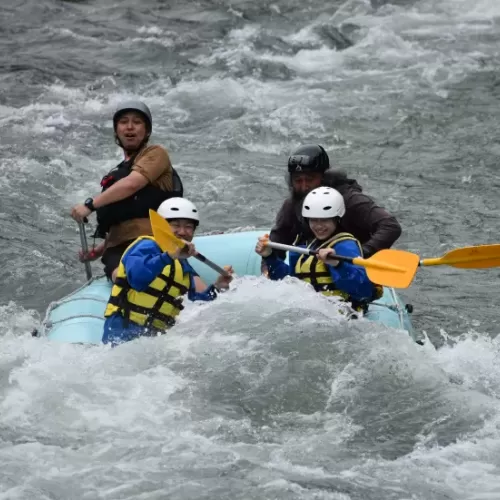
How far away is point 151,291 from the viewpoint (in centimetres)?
655

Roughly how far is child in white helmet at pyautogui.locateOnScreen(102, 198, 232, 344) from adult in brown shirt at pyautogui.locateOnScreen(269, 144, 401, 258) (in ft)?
2.60

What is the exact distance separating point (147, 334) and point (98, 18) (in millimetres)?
10313

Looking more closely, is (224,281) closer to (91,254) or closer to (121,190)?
(121,190)

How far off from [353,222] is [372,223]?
143mm

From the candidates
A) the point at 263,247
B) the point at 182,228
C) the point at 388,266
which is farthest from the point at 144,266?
the point at 388,266

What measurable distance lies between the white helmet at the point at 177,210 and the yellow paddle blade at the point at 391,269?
972 mm

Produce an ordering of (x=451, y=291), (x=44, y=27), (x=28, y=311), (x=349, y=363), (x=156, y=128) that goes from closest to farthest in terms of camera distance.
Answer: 1. (x=349, y=363)
2. (x=28, y=311)
3. (x=451, y=291)
4. (x=156, y=128)
5. (x=44, y=27)

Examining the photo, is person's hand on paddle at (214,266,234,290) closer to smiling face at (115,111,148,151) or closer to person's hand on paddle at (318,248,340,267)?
person's hand on paddle at (318,248,340,267)

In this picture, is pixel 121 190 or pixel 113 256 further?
pixel 113 256

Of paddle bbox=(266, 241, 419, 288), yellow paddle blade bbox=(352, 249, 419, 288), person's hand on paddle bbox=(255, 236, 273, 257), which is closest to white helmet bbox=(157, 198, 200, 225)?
person's hand on paddle bbox=(255, 236, 273, 257)

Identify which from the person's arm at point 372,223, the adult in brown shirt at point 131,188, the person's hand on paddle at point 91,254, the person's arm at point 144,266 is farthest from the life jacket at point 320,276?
the person's hand on paddle at point 91,254

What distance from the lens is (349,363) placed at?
6.38 metres

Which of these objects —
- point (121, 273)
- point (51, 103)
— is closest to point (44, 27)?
point (51, 103)

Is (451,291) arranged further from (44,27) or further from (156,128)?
(44,27)
